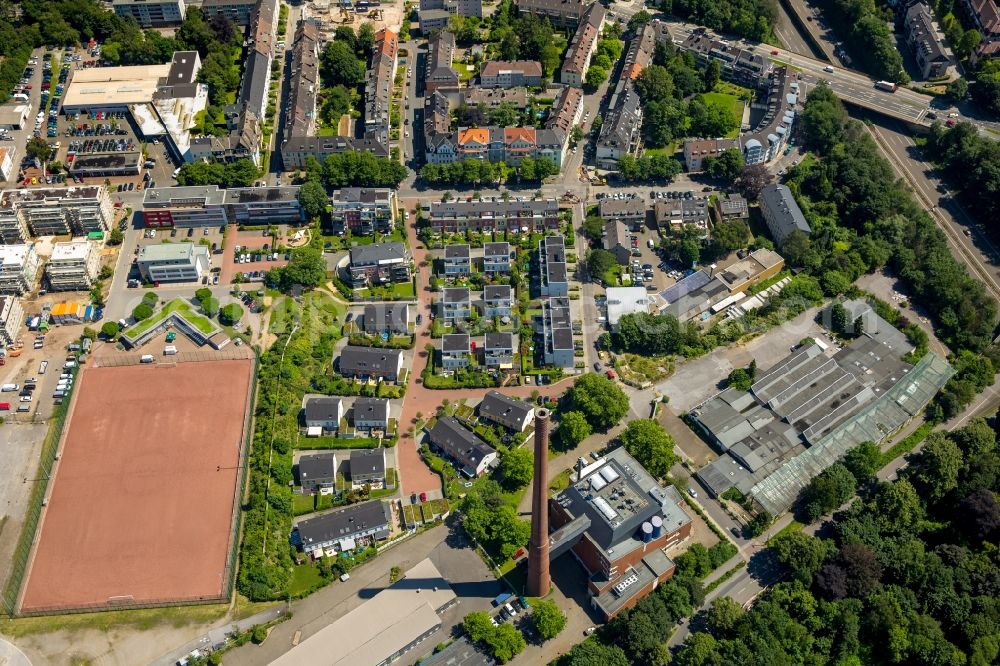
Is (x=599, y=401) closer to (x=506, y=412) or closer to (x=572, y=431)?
(x=572, y=431)

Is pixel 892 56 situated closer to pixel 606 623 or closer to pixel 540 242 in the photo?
pixel 540 242

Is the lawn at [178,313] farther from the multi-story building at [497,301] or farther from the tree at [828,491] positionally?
the tree at [828,491]

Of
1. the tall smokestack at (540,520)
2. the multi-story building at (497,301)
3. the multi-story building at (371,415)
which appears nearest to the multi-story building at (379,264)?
the multi-story building at (497,301)

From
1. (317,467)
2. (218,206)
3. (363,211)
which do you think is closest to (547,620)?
(317,467)

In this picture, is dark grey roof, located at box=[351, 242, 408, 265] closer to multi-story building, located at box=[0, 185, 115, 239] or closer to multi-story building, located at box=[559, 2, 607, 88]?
multi-story building, located at box=[0, 185, 115, 239]

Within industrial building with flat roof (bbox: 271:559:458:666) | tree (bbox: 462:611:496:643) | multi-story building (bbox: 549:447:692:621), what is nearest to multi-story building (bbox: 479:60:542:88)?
multi-story building (bbox: 549:447:692:621)

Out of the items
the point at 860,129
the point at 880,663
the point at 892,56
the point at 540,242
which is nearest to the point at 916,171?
the point at 860,129
